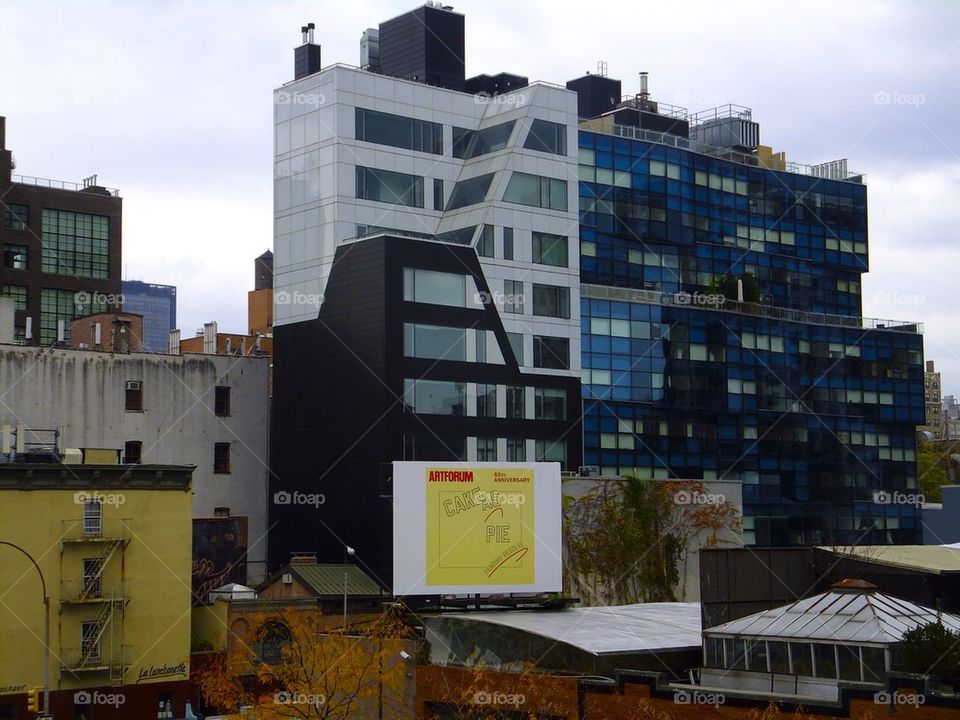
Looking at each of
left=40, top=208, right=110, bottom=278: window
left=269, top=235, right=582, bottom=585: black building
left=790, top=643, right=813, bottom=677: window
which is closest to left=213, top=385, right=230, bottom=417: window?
left=269, top=235, right=582, bottom=585: black building

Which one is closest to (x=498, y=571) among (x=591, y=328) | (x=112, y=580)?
(x=112, y=580)

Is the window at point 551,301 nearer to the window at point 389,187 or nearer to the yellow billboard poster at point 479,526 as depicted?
the window at point 389,187

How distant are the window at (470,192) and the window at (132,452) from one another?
24410 millimetres

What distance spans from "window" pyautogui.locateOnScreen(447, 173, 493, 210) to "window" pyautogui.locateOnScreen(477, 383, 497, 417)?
12450 millimetres

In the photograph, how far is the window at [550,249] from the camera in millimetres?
88125

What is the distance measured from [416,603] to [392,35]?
39908 mm

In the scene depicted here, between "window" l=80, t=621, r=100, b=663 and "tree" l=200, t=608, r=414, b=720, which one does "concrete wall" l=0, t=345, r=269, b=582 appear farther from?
"tree" l=200, t=608, r=414, b=720

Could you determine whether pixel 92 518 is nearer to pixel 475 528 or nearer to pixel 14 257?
pixel 475 528

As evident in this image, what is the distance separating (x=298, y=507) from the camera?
275 feet

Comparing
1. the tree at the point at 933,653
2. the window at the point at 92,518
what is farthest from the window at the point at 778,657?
the window at the point at 92,518

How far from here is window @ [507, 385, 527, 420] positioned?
276 feet

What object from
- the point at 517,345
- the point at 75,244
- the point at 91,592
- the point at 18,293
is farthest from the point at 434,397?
the point at 75,244

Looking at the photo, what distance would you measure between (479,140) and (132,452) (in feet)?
96.8

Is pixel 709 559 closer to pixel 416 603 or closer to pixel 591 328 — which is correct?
pixel 416 603
